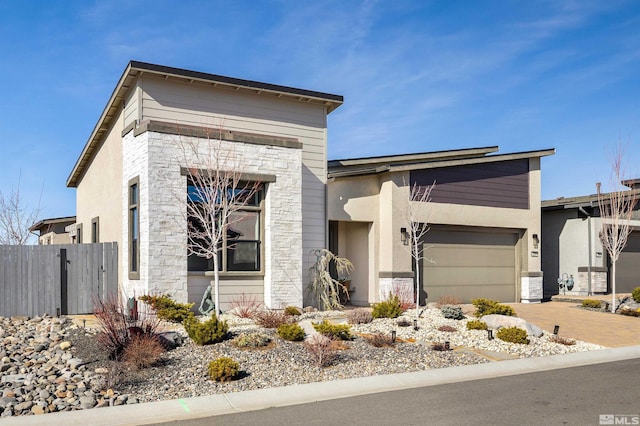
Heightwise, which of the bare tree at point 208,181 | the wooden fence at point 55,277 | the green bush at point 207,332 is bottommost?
the green bush at point 207,332

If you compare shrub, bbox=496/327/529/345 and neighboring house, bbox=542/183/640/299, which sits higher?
neighboring house, bbox=542/183/640/299

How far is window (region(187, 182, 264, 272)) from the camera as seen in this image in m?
15.5

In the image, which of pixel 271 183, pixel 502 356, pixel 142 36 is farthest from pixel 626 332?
pixel 142 36

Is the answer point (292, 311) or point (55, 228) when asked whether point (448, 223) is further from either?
point (55, 228)

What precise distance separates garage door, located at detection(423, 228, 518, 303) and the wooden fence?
1027cm

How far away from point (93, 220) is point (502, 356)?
14726 mm

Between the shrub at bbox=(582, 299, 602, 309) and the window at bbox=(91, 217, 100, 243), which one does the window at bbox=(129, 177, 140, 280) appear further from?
the shrub at bbox=(582, 299, 602, 309)

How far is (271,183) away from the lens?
52.2 ft

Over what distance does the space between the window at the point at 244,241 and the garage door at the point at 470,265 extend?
262 inches

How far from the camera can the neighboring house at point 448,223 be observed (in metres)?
18.9

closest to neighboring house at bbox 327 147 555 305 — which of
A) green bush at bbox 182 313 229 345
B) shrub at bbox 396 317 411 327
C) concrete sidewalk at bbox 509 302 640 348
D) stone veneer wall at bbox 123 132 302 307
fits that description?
concrete sidewalk at bbox 509 302 640 348

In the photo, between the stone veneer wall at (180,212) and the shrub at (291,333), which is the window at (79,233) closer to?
the stone veneer wall at (180,212)

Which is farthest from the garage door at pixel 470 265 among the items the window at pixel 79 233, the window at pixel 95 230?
the window at pixel 79 233

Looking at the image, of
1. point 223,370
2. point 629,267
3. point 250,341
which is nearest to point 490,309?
point 250,341
